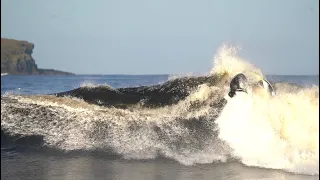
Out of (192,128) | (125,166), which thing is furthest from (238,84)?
(125,166)

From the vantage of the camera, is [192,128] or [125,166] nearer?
[125,166]

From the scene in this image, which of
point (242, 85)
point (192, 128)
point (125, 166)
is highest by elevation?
point (242, 85)

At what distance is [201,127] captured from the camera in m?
11.0

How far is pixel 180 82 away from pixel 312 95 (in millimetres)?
3662

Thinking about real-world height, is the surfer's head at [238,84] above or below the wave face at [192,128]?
above

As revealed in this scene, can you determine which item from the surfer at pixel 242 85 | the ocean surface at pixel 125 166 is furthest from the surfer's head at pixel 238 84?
the ocean surface at pixel 125 166

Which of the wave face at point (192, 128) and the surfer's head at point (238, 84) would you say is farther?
the surfer's head at point (238, 84)

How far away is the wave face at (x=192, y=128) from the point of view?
10242 mm

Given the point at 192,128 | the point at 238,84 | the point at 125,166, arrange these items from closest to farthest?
the point at 125,166 → the point at 192,128 → the point at 238,84

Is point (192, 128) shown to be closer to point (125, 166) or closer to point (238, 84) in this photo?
point (238, 84)

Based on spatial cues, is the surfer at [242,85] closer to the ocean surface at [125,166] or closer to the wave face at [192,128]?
the wave face at [192,128]

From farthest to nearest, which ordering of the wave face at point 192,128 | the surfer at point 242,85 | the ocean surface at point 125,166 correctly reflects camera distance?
the surfer at point 242,85
the wave face at point 192,128
the ocean surface at point 125,166

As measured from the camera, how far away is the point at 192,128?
10969 mm

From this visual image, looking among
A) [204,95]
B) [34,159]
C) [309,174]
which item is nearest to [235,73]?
[204,95]
